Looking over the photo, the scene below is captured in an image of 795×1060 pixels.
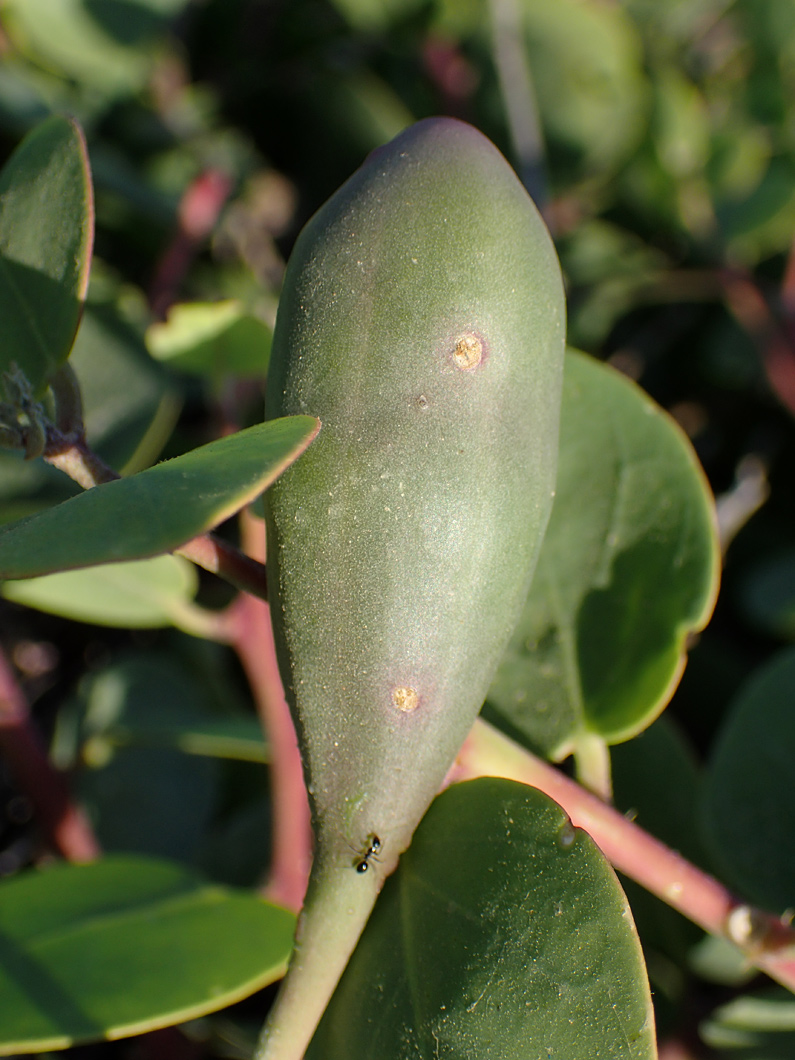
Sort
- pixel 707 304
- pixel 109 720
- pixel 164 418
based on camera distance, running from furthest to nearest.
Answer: pixel 707 304 → pixel 109 720 → pixel 164 418

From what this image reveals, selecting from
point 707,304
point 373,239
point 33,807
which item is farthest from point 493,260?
point 707,304

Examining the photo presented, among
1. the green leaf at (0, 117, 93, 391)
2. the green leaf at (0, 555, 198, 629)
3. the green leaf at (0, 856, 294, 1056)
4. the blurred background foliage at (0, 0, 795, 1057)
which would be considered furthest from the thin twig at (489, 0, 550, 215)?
the green leaf at (0, 856, 294, 1056)

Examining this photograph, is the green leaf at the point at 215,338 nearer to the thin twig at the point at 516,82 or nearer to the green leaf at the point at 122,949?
the green leaf at the point at 122,949

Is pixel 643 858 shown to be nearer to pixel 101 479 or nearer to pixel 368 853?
pixel 368 853

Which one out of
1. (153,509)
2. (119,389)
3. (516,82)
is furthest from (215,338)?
(516,82)

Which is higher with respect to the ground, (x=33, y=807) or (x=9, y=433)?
(x=9, y=433)

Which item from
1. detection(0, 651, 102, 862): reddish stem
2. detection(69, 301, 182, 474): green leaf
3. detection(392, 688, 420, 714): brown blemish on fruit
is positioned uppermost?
detection(392, 688, 420, 714): brown blemish on fruit

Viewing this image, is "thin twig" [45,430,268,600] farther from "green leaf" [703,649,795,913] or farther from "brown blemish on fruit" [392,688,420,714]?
"green leaf" [703,649,795,913]

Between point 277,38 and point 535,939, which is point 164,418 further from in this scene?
point 277,38

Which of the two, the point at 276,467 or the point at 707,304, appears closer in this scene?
the point at 276,467
